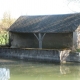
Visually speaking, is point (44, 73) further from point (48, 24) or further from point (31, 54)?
point (48, 24)

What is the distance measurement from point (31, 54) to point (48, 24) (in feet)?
14.4

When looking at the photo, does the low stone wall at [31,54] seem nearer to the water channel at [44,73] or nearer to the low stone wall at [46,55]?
the low stone wall at [46,55]

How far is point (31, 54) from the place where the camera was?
21.6 m

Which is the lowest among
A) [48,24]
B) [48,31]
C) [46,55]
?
[46,55]

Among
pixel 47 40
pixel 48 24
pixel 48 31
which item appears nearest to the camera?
pixel 48 31

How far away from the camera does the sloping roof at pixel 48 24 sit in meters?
23.1

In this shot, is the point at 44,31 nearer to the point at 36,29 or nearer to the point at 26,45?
the point at 36,29

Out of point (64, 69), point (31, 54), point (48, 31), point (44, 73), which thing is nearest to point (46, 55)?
point (31, 54)

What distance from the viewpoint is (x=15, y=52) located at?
22.6 meters

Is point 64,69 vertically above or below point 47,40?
below

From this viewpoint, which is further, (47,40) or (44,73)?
(47,40)

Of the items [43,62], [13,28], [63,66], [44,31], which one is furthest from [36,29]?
[63,66]

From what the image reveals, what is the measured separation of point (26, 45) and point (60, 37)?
4.15 metres

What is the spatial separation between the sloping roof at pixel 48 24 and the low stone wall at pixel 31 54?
8.86ft
